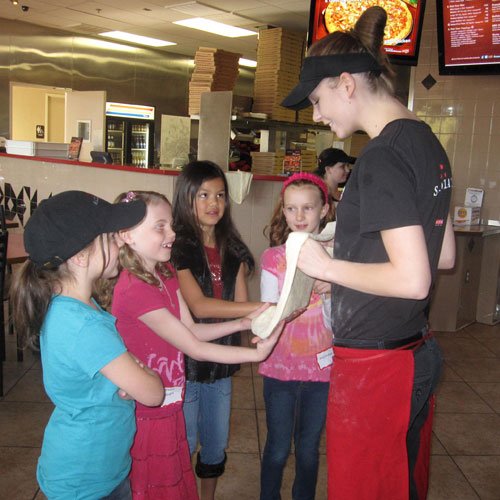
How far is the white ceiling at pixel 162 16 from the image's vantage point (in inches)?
280

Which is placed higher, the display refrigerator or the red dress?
the display refrigerator

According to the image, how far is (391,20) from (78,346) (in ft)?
15.1

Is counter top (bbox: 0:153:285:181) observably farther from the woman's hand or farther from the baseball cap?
the woman's hand

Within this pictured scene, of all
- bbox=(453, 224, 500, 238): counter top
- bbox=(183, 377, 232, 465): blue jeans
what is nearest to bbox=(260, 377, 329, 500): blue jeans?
bbox=(183, 377, 232, 465): blue jeans

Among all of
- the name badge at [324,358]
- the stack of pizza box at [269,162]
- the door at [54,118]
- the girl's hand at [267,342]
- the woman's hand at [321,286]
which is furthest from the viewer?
the door at [54,118]

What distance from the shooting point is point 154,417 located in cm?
175

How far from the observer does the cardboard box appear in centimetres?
576

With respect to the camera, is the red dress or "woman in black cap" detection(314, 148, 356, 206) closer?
the red dress

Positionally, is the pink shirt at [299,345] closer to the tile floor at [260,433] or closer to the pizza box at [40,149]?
the tile floor at [260,433]

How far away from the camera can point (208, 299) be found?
6.90ft

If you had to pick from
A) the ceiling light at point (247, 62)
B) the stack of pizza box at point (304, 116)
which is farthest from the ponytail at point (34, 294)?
the ceiling light at point (247, 62)

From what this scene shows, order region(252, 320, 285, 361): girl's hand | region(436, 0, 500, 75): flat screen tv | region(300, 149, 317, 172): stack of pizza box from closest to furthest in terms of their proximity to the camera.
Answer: region(252, 320, 285, 361): girl's hand, region(436, 0, 500, 75): flat screen tv, region(300, 149, 317, 172): stack of pizza box

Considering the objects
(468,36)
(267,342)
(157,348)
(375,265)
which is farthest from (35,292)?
(468,36)

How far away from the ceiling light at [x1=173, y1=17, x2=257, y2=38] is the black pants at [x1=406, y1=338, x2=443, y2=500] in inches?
290
